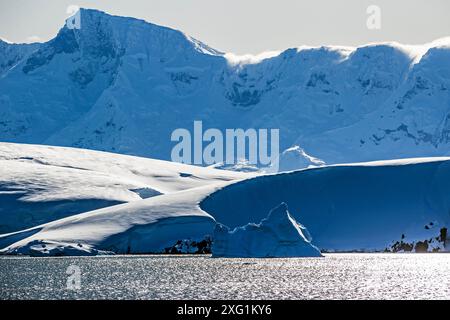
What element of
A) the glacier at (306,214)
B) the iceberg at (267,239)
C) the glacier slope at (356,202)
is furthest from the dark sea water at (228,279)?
the glacier slope at (356,202)

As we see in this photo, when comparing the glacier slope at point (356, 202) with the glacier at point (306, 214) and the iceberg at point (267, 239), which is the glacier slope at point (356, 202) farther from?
the iceberg at point (267, 239)

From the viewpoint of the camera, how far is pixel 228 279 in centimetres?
10769

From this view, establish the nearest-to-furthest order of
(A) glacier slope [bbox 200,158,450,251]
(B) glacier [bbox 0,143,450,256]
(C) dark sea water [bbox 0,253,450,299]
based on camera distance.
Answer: (C) dark sea water [bbox 0,253,450,299] < (B) glacier [bbox 0,143,450,256] < (A) glacier slope [bbox 200,158,450,251]

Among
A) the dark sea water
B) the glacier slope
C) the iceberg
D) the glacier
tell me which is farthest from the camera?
the glacier slope

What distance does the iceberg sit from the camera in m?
140

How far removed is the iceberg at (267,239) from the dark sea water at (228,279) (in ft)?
5.40

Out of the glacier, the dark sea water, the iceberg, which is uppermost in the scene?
the glacier

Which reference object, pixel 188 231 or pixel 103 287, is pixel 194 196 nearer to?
pixel 188 231

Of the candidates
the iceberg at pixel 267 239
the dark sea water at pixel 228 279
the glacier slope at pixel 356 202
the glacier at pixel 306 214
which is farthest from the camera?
the glacier slope at pixel 356 202

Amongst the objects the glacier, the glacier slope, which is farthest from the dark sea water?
the glacier slope

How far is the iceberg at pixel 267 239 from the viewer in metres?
140

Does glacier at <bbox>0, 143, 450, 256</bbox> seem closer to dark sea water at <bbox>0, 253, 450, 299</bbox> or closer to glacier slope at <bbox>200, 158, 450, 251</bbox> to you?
glacier slope at <bbox>200, 158, 450, 251</bbox>

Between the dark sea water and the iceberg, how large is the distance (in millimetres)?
1646

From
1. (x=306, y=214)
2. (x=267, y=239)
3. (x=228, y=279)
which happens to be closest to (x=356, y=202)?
(x=306, y=214)
